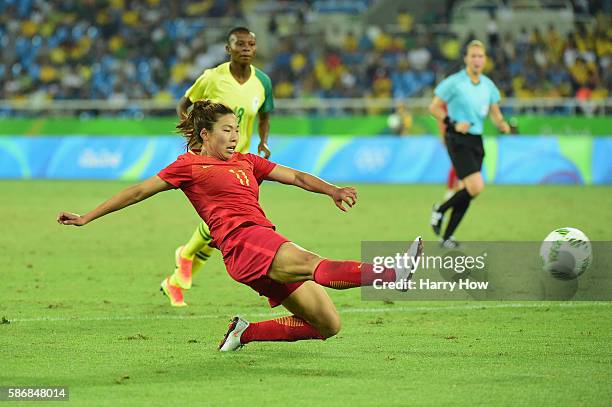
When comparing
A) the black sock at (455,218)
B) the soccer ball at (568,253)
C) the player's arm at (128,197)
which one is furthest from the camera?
the black sock at (455,218)

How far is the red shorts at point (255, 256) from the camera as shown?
23.3 ft

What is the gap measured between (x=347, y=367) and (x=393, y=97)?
25.4m

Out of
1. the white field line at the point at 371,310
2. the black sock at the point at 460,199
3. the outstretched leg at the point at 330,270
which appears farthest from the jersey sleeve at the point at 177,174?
the black sock at the point at 460,199

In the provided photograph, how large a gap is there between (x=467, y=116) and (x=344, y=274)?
7570 millimetres

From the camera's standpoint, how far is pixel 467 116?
554 inches

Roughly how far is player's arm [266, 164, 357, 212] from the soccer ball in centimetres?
316

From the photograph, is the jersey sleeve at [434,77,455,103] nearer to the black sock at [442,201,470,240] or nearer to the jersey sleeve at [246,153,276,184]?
the black sock at [442,201,470,240]

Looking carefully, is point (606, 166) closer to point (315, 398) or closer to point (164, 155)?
point (164, 155)

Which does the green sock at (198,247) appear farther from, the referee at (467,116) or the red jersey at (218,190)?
the referee at (467,116)

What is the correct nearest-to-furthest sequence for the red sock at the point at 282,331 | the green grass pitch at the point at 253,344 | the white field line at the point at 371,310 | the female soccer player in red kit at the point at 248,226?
the green grass pitch at the point at 253,344 → the female soccer player in red kit at the point at 248,226 → the red sock at the point at 282,331 → the white field line at the point at 371,310

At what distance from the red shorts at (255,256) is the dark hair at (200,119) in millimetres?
838

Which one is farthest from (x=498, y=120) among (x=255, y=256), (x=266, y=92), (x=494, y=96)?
(x=255, y=256)

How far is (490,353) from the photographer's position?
762cm

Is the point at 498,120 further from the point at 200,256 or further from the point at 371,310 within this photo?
the point at 200,256
